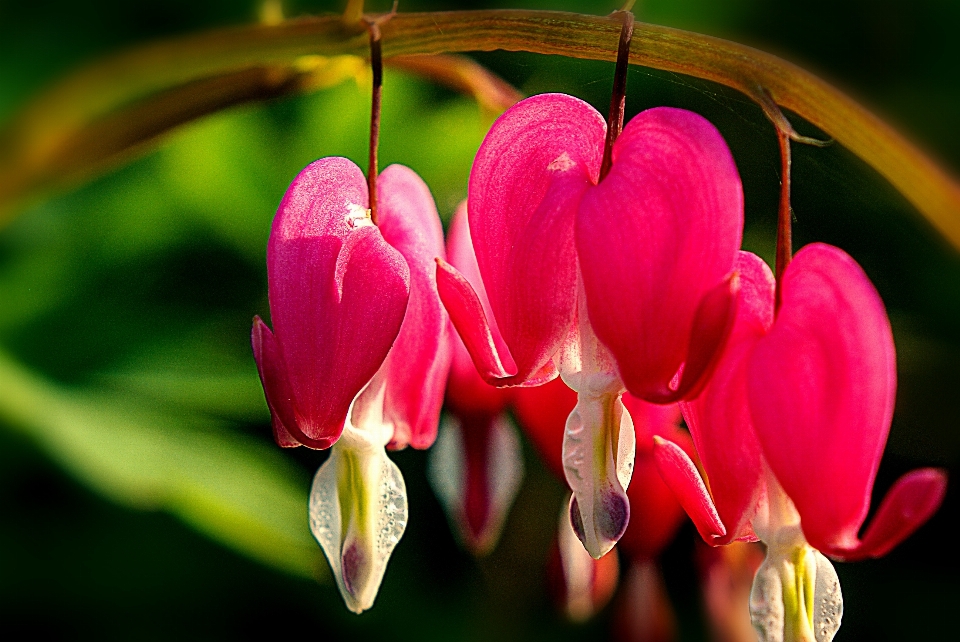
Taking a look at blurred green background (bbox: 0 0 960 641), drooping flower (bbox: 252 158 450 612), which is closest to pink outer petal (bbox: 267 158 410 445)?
drooping flower (bbox: 252 158 450 612)

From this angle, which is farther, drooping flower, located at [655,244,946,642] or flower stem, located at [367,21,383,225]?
flower stem, located at [367,21,383,225]

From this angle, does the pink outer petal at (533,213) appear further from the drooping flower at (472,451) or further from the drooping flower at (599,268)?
the drooping flower at (472,451)

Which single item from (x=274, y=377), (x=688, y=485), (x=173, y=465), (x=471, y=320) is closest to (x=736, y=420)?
(x=688, y=485)

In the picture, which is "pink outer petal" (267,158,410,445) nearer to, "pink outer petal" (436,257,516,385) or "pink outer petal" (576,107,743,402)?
"pink outer petal" (436,257,516,385)

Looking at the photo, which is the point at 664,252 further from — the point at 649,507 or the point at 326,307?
the point at 649,507

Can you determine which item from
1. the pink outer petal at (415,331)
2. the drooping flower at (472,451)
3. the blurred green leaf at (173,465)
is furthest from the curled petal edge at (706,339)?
the blurred green leaf at (173,465)

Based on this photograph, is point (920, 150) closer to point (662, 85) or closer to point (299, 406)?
point (299, 406)
